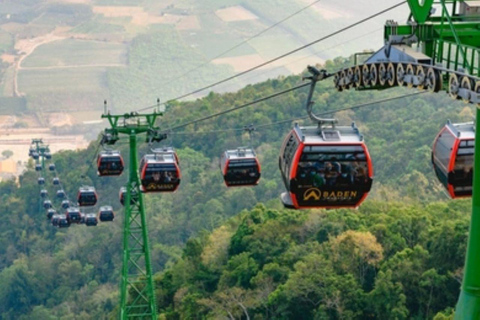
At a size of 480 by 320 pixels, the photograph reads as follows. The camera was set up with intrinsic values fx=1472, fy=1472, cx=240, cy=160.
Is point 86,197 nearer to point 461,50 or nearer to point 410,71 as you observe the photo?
point 410,71

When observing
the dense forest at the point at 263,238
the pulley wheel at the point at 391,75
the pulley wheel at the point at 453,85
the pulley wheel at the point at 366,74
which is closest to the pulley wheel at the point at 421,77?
the pulley wheel at the point at 453,85

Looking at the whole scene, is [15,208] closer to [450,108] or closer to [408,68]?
[450,108]

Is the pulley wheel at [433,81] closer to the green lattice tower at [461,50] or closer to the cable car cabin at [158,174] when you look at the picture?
the green lattice tower at [461,50]

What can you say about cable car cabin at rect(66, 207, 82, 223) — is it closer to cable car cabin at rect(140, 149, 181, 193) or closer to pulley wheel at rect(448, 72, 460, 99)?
cable car cabin at rect(140, 149, 181, 193)

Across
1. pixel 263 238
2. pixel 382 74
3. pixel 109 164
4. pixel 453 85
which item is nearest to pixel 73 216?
pixel 263 238

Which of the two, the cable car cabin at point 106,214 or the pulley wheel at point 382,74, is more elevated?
the pulley wheel at point 382,74

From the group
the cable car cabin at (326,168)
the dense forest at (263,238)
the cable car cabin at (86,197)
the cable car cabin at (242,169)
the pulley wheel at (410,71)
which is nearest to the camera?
the pulley wheel at (410,71)

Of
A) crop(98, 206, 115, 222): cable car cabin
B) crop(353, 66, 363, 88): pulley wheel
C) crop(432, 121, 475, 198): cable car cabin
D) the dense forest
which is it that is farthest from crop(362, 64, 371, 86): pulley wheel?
crop(98, 206, 115, 222): cable car cabin
